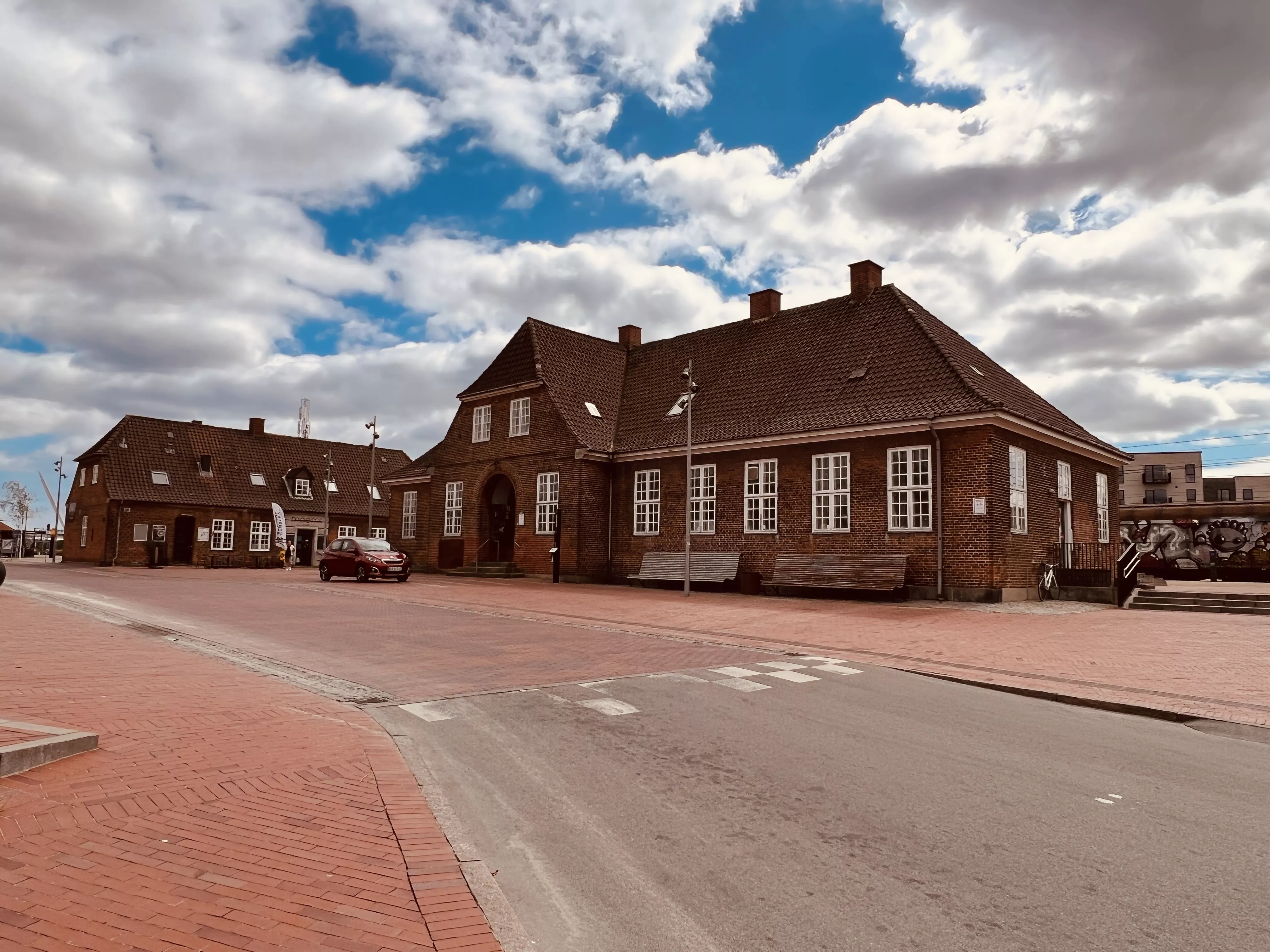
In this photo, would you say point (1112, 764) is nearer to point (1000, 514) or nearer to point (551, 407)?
point (1000, 514)

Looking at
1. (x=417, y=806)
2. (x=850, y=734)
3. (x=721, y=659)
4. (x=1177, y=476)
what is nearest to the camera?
(x=417, y=806)

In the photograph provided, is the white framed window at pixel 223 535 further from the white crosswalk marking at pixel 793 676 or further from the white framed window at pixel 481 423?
the white crosswalk marking at pixel 793 676

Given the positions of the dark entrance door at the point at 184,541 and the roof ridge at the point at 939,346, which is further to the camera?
the dark entrance door at the point at 184,541

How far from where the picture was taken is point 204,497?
49.9 m

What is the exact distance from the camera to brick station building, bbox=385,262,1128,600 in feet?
69.6

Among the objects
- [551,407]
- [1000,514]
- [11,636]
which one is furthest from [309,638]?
[551,407]

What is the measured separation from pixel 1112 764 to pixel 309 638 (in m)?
10.6

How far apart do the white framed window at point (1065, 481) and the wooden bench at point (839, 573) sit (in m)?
5.93

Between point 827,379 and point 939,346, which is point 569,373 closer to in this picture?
point 827,379

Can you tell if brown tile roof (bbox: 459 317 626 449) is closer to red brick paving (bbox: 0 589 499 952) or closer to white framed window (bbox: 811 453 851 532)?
white framed window (bbox: 811 453 851 532)

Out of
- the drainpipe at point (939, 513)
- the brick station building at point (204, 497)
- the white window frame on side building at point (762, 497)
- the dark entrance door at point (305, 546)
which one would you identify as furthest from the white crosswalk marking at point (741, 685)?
the dark entrance door at point (305, 546)

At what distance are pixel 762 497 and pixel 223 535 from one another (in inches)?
1496

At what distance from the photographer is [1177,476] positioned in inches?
3743

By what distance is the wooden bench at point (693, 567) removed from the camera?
25.5 meters
